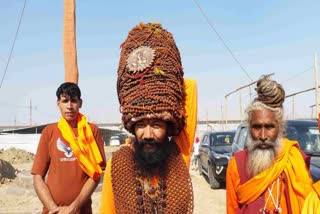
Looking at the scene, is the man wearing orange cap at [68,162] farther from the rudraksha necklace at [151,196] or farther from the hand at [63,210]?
the rudraksha necklace at [151,196]

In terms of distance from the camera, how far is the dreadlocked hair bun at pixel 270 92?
3.22 metres

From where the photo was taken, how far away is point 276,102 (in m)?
3.28

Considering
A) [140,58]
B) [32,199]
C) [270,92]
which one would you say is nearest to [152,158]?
[140,58]

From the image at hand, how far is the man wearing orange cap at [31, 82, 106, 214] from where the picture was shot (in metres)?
3.55

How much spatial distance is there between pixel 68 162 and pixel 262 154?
5.69 ft

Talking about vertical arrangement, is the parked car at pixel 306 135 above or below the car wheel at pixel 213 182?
above

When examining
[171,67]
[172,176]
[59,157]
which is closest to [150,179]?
[172,176]

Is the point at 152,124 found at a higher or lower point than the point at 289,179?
higher

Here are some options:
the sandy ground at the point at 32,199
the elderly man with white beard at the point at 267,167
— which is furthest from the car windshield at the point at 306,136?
the sandy ground at the point at 32,199

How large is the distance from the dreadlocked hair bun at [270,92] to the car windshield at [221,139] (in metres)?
9.30

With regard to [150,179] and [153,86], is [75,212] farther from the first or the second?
[153,86]

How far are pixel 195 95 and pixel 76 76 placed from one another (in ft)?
12.5

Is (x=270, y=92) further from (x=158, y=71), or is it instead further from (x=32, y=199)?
(x=32, y=199)

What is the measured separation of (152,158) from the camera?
86.7 inches
